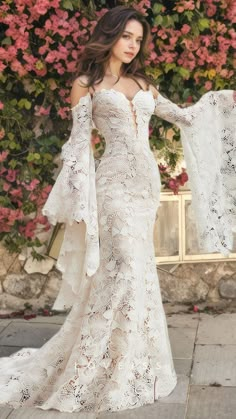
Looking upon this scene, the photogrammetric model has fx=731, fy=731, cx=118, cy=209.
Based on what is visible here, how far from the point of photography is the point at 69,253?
376 cm

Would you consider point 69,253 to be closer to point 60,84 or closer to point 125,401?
point 125,401

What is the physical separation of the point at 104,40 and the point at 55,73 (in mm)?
1431

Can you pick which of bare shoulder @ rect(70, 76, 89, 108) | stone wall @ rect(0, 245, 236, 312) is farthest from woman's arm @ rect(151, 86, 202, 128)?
stone wall @ rect(0, 245, 236, 312)

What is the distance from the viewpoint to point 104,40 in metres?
3.65

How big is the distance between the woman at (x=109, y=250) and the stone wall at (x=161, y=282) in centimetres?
144

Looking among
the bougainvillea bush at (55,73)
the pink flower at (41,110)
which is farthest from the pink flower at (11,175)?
the pink flower at (41,110)

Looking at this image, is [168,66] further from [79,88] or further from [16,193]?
[79,88]

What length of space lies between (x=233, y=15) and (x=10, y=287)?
248 cm

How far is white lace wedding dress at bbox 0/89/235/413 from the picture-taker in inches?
141

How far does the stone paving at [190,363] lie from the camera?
3547 mm

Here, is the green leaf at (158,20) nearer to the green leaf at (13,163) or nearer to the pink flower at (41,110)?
the pink flower at (41,110)

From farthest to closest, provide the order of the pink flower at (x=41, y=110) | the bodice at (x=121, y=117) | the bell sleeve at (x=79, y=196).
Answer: the pink flower at (x=41, y=110)
the bodice at (x=121, y=117)
the bell sleeve at (x=79, y=196)

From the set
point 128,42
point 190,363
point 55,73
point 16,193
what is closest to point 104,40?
point 128,42

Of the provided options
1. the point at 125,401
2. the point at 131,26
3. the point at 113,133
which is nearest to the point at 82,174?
the point at 113,133
